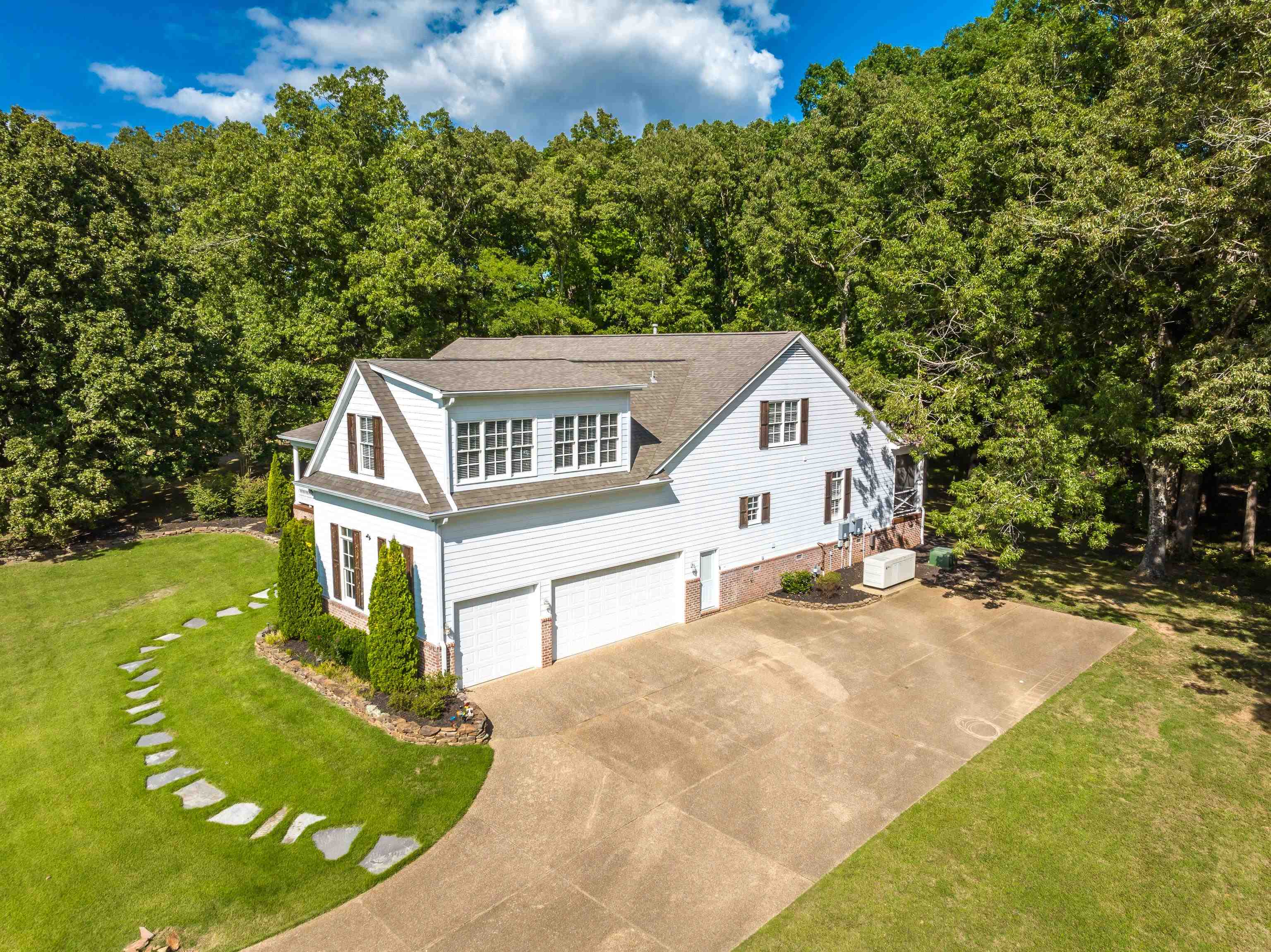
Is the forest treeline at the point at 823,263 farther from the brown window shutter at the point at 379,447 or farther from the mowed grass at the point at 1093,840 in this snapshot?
the brown window shutter at the point at 379,447

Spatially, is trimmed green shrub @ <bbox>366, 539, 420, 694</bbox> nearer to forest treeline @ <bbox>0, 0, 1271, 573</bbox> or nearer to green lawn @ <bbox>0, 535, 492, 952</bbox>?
green lawn @ <bbox>0, 535, 492, 952</bbox>

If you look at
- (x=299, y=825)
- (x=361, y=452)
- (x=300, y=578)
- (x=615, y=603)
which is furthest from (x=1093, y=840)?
(x=300, y=578)

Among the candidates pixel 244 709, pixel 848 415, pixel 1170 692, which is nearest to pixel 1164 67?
pixel 848 415

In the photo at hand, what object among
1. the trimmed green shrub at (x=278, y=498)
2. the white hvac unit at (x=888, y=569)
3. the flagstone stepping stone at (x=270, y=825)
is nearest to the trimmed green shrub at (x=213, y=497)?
the trimmed green shrub at (x=278, y=498)

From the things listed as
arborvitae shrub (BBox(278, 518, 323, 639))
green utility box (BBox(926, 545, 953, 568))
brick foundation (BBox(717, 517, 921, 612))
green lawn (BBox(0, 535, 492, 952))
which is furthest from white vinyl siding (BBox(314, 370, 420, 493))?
green utility box (BBox(926, 545, 953, 568))

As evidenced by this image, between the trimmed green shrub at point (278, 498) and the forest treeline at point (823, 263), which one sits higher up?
the forest treeline at point (823, 263)

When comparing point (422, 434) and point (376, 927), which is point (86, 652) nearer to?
point (422, 434)

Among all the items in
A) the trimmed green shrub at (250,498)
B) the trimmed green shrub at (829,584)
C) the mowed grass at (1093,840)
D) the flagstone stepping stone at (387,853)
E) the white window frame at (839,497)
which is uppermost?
the white window frame at (839,497)
